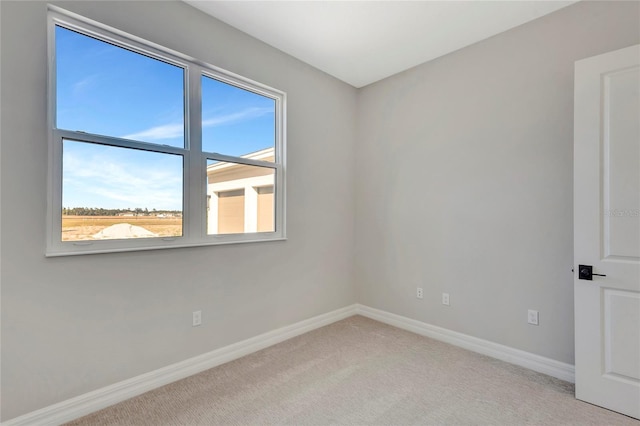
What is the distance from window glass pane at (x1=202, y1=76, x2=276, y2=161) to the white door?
248cm

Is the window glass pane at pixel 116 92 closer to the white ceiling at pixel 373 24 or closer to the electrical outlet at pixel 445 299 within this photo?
the white ceiling at pixel 373 24

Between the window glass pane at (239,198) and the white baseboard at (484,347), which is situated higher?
the window glass pane at (239,198)

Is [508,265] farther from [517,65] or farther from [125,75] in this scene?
[125,75]

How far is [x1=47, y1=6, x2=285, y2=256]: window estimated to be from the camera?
183 centimetres

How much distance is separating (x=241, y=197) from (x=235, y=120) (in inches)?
27.7

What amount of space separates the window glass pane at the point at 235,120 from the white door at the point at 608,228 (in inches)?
97.5

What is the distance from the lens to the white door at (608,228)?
1815mm

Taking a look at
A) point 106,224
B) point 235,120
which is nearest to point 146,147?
point 106,224

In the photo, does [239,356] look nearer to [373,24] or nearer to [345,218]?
[345,218]

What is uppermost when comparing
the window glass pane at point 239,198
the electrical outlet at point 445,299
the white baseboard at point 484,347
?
the window glass pane at point 239,198

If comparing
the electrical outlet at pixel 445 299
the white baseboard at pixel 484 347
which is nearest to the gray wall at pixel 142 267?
the white baseboard at pixel 484 347

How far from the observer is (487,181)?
2646 mm

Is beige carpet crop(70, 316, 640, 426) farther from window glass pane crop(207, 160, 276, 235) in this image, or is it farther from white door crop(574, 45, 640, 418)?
window glass pane crop(207, 160, 276, 235)

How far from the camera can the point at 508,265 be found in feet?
8.30
